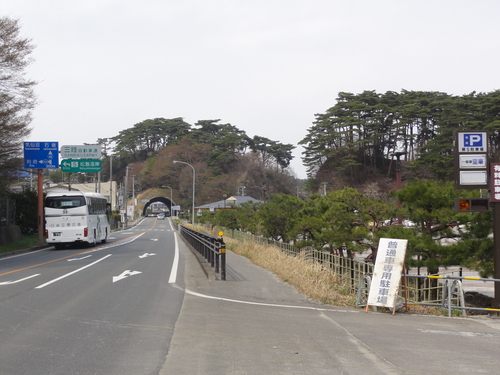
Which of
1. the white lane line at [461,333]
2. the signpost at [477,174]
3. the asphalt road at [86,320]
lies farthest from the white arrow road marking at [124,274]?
the signpost at [477,174]

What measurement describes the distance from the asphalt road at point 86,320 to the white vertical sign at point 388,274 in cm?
408

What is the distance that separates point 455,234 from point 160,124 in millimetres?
101575

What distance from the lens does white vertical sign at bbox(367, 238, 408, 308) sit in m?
10.6

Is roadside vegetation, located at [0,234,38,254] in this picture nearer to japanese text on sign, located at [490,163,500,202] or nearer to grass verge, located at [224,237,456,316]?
grass verge, located at [224,237,456,316]

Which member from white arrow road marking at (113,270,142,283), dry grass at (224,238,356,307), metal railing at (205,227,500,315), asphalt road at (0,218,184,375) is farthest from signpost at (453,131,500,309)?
white arrow road marking at (113,270,142,283)

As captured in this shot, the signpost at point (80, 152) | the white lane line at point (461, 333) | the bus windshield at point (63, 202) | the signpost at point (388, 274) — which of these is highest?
the signpost at point (80, 152)

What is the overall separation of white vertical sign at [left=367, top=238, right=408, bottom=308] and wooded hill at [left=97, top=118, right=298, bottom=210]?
226ft

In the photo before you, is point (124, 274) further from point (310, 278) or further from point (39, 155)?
point (39, 155)

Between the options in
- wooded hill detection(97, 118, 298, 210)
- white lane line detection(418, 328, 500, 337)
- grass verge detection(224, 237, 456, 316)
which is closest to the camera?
white lane line detection(418, 328, 500, 337)

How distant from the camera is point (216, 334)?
26.2ft

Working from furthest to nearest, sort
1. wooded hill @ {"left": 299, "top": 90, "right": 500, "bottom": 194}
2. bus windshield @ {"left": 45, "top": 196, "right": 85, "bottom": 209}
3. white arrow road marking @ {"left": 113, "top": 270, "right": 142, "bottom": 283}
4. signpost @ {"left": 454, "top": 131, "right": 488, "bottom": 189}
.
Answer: wooded hill @ {"left": 299, "top": 90, "right": 500, "bottom": 194} < bus windshield @ {"left": 45, "top": 196, "right": 85, "bottom": 209} < white arrow road marking @ {"left": 113, "top": 270, "right": 142, "bottom": 283} < signpost @ {"left": 454, "top": 131, "right": 488, "bottom": 189}

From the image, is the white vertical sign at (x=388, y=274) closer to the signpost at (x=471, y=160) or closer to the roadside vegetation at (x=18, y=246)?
the signpost at (x=471, y=160)

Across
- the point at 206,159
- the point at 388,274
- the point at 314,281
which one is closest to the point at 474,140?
the point at 388,274

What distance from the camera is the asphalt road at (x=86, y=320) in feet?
20.7
